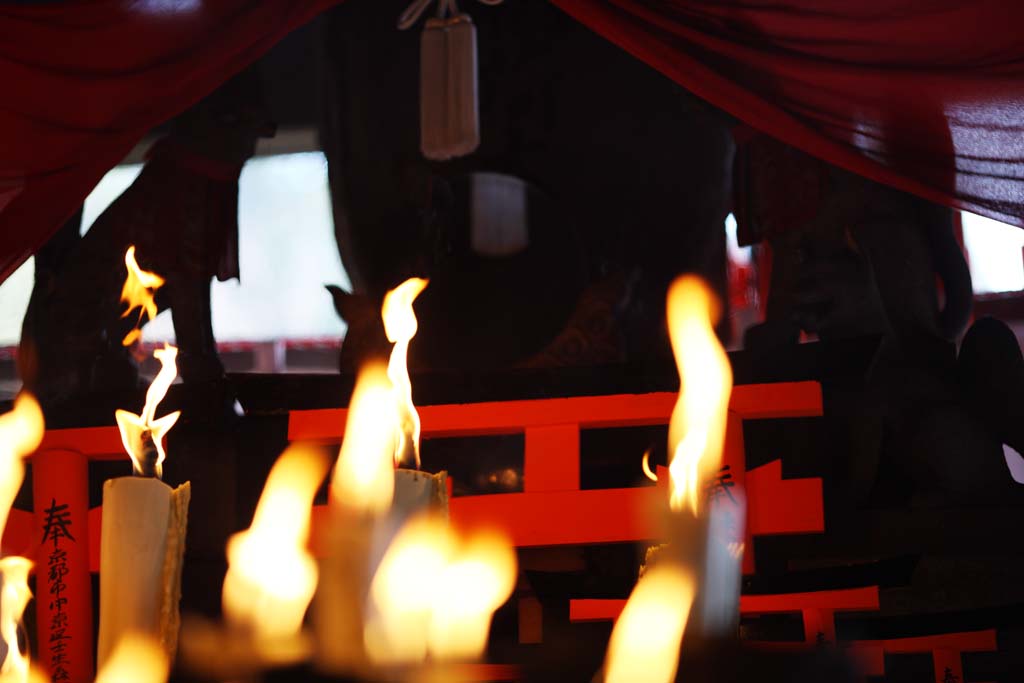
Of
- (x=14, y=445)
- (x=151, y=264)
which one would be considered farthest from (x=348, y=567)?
(x=151, y=264)

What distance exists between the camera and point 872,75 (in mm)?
1802

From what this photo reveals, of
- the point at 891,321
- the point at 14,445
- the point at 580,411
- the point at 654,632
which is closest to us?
the point at 654,632

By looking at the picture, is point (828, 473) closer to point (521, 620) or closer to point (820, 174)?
point (521, 620)

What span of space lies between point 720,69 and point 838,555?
2.84 feet

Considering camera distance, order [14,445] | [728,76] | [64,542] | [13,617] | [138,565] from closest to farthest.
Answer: [138,565] < [13,617] < [14,445] < [64,542] < [728,76]

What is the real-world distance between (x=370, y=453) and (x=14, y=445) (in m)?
0.41

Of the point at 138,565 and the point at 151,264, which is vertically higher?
the point at 151,264

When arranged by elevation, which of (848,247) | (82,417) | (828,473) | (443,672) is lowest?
(443,672)

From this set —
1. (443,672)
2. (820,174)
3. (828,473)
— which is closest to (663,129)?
(820,174)

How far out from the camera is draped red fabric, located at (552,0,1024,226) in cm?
174

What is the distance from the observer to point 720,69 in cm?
189

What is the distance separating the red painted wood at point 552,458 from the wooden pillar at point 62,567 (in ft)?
2.50

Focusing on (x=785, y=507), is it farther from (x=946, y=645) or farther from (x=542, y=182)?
(x=542, y=182)

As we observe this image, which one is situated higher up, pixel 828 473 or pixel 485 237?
pixel 485 237
